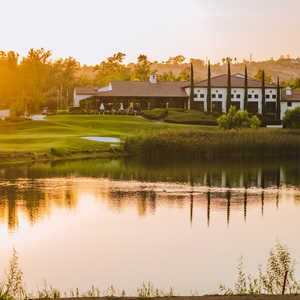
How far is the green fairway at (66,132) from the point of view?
4856 centimetres

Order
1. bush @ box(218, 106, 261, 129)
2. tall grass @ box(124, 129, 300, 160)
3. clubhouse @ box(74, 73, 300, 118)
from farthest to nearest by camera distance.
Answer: clubhouse @ box(74, 73, 300, 118), bush @ box(218, 106, 261, 129), tall grass @ box(124, 129, 300, 160)

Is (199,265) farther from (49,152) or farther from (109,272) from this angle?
(49,152)

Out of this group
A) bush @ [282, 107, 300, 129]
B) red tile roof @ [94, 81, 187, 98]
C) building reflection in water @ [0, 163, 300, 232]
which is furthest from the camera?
red tile roof @ [94, 81, 187, 98]

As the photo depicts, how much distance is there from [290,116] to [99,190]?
48731 millimetres

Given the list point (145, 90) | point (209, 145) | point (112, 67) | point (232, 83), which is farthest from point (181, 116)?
point (112, 67)

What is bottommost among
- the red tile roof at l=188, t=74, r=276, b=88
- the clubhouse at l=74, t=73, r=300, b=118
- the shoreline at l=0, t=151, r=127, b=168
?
the shoreline at l=0, t=151, r=127, b=168

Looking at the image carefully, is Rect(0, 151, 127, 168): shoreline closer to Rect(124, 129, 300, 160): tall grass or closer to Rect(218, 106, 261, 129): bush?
Rect(124, 129, 300, 160): tall grass

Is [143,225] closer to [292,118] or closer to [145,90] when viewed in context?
[292,118]

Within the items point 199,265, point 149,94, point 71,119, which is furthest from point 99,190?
→ point 149,94

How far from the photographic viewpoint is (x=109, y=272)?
Result: 1519cm

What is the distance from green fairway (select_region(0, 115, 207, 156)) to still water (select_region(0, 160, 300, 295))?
34.8 feet

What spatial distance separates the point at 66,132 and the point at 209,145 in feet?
62.2

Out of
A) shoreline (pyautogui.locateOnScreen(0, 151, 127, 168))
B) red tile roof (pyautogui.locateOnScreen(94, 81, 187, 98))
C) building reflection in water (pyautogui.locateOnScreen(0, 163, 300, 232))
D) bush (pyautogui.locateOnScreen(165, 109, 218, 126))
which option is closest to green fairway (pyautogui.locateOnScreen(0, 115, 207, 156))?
shoreline (pyautogui.locateOnScreen(0, 151, 127, 168))

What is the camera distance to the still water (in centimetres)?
1524
